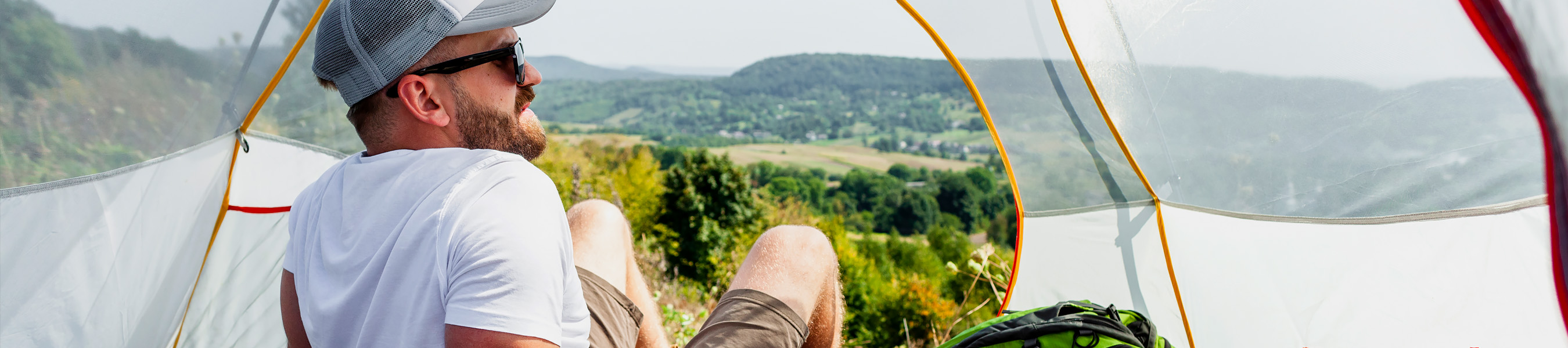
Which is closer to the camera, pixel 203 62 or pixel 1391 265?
pixel 1391 265

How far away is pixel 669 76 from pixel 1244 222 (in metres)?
65.2

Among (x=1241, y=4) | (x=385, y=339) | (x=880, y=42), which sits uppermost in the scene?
(x=880, y=42)

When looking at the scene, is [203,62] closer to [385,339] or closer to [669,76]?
[385,339]

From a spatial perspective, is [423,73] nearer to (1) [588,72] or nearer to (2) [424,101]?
(2) [424,101]

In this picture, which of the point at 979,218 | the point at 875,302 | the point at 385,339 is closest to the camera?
the point at 385,339

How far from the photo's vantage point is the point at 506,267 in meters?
0.79

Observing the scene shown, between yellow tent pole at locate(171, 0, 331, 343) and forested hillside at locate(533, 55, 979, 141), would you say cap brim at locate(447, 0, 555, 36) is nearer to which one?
yellow tent pole at locate(171, 0, 331, 343)

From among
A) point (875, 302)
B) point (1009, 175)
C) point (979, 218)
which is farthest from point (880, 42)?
point (1009, 175)

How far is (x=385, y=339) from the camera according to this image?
2.89 feet

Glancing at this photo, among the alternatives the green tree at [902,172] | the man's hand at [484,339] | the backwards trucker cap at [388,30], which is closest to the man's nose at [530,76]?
the backwards trucker cap at [388,30]

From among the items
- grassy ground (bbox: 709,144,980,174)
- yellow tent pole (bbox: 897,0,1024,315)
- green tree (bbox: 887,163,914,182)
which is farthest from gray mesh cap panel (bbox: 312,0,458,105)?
green tree (bbox: 887,163,914,182)

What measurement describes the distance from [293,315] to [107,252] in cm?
54

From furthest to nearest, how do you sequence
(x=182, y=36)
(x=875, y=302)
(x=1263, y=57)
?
(x=875, y=302) → (x=182, y=36) → (x=1263, y=57)

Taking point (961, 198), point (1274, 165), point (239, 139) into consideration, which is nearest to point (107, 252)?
point (239, 139)
